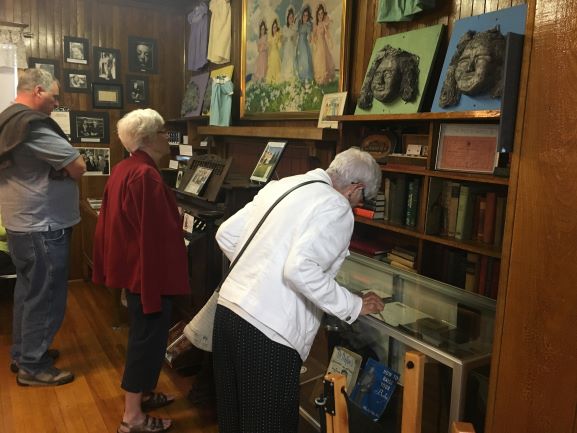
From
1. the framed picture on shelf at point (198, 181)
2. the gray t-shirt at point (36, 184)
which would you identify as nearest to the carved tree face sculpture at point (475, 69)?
the framed picture on shelf at point (198, 181)

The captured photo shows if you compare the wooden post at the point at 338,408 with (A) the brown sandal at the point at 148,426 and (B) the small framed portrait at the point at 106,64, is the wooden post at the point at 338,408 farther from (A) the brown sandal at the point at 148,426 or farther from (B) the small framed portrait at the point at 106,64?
(B) the small framed portrait at the point at 106,64

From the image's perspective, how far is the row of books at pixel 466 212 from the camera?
2189mm

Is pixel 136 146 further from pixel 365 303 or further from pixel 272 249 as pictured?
pixel 365 303

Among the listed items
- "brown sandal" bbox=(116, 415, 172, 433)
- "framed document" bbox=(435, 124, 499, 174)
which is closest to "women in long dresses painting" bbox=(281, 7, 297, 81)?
"framed document" bbox=(435, 124, 499, 174)

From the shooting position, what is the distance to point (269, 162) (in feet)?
9.55

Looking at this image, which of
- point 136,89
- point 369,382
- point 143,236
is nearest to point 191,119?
point 136,89

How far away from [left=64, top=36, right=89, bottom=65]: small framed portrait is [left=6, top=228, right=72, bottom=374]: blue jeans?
2393 mm

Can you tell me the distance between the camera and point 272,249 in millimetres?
1551

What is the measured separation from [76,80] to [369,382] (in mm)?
3999

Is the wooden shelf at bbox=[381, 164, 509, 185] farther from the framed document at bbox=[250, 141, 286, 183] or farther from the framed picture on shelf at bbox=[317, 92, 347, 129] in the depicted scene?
the framed document at bbox=[250, 141, 286, 183]

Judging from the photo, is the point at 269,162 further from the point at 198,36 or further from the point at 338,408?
the point at 198,36

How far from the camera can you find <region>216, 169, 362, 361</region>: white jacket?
146 centimetres

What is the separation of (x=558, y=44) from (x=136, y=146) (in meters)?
1.75

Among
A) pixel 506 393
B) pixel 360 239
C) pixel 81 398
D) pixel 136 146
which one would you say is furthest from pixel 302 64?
pixel 506 393
